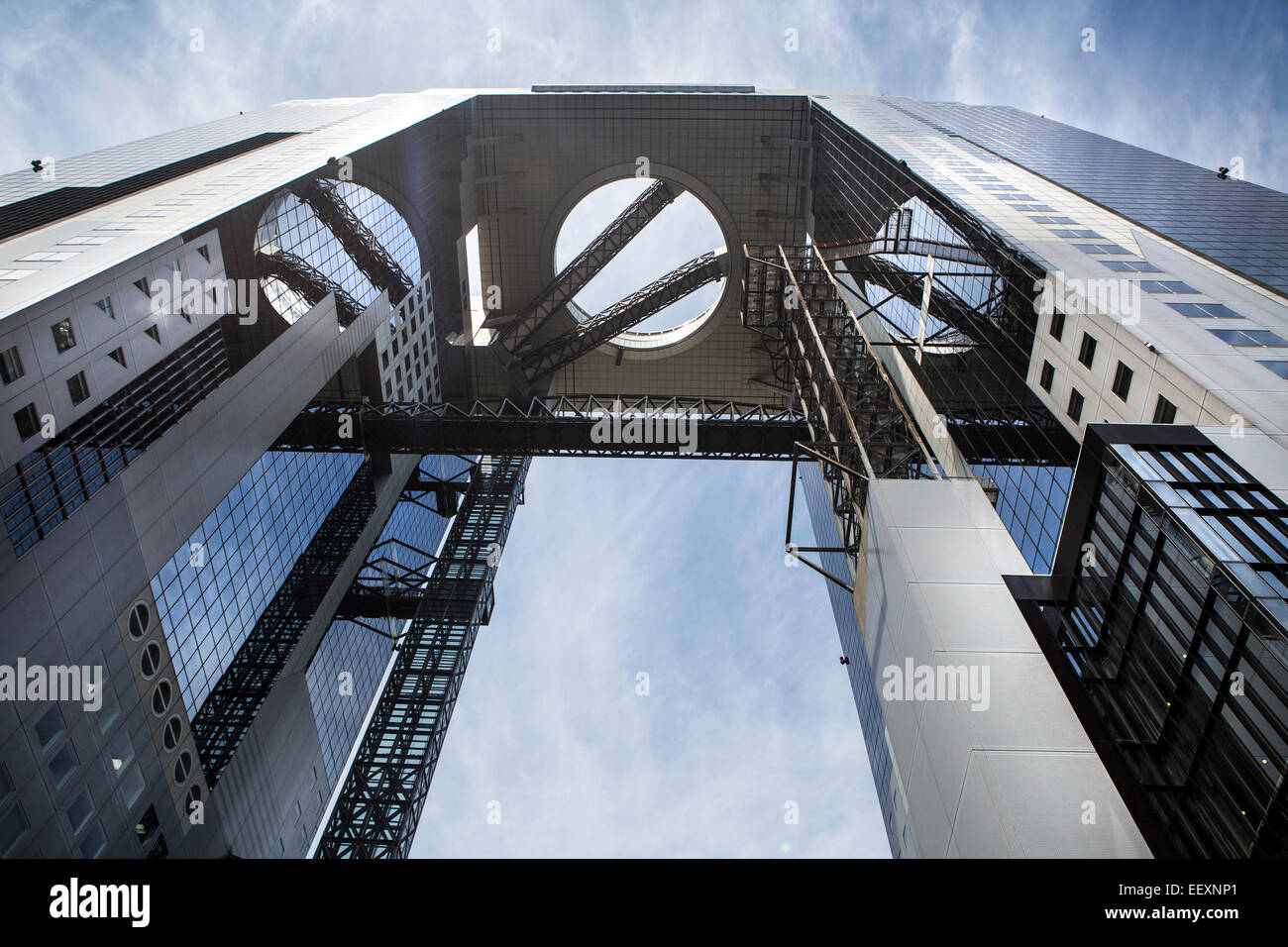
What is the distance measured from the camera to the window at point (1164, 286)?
21.9 m

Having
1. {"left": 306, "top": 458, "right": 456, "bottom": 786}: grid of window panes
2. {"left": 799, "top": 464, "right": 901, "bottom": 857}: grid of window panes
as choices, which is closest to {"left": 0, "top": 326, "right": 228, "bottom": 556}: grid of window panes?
{"left": 306, "top": 458, "right": 456, "bottom": 786}: grid of window panes

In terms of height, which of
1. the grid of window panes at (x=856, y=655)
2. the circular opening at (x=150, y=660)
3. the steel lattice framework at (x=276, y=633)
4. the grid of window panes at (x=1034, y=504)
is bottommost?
the grid of window panes at (x=856, y=655)

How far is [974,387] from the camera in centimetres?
2961

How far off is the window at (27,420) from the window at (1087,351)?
29127 mm

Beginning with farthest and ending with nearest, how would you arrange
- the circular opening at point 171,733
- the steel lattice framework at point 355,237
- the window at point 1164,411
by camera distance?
the steel lattice framework at point 355,237, the circular opening at point 171,733, the window at point 1164,411

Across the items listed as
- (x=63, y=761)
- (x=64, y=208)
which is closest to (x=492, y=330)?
(x=64, y=208)

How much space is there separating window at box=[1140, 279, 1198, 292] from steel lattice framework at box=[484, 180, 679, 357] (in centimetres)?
3777

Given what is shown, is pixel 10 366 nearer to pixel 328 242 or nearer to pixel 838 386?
pixel 838 386

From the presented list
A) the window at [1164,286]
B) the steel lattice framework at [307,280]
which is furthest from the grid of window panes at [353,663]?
the window at [1164,286]

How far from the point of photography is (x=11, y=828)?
18156 millimetres

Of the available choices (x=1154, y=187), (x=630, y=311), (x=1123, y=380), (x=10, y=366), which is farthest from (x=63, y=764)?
(x=1154, y=187)

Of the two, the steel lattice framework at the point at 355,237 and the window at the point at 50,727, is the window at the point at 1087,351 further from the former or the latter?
the steel lattice framework at the point at 355,237

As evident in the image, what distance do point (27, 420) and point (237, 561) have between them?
16.0 metres

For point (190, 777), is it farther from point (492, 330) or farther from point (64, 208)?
point (492, 330)
